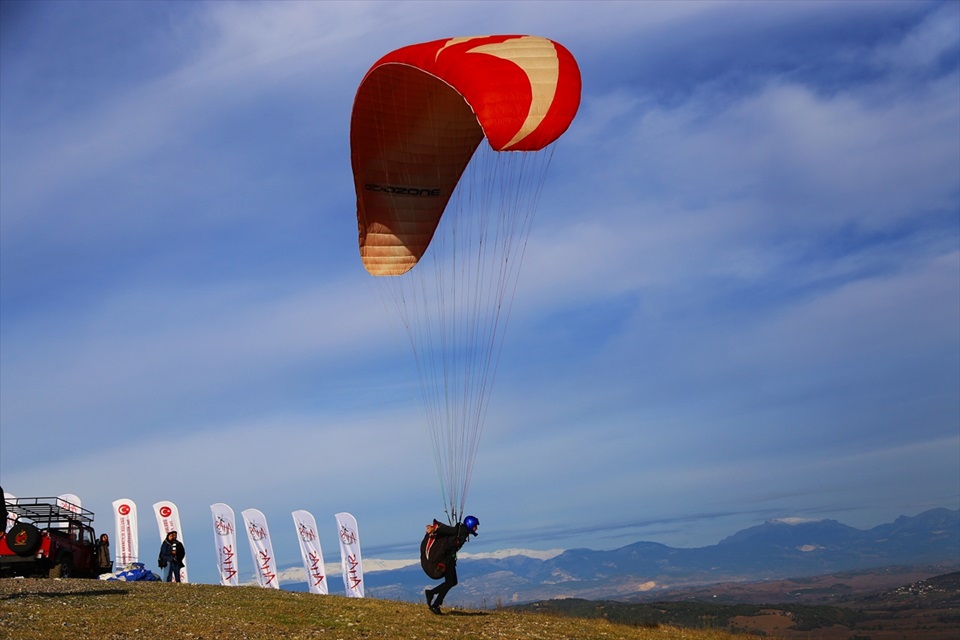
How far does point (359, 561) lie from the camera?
1502 inches

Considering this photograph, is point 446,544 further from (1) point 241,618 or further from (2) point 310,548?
(2) point 310,548

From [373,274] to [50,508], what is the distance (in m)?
11.0

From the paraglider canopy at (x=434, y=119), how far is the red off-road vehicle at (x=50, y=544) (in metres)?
10.5

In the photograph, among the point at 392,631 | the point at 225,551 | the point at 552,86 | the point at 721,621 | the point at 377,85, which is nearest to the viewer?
the point at 392,631

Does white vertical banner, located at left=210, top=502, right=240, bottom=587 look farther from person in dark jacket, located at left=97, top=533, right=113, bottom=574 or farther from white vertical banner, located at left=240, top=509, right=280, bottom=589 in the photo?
person in dark jacket, located at left=97, top=533, right=113, bottom=574

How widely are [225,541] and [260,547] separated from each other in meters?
1.39

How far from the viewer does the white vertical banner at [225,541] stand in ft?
115

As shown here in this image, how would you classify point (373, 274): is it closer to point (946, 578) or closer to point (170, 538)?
point (170, 538)

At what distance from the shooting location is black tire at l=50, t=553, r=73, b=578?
75.5 ft

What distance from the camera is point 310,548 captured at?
3744 cm

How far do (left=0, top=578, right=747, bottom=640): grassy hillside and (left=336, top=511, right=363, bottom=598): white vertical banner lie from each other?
17.4 m

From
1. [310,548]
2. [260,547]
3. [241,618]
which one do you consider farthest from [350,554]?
[241,618]

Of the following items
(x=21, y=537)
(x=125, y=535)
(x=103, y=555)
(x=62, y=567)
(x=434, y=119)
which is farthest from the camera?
(x=125, y=535)

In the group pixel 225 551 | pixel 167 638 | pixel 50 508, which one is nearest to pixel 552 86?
pixel 167 638
